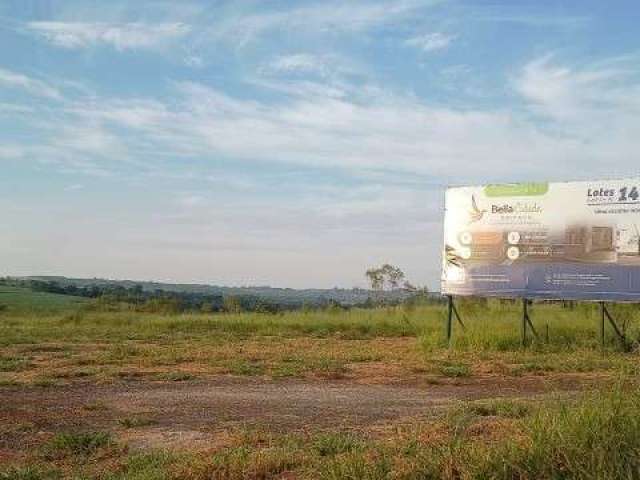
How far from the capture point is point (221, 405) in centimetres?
1027

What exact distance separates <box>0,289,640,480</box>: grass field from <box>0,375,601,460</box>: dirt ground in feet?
0.10

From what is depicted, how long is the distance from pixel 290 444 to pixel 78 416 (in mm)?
3652

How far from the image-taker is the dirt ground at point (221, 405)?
846cm

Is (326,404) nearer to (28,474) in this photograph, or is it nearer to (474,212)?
(28,474)

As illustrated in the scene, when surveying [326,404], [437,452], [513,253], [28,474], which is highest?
[513,253]

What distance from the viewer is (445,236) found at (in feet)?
60.9

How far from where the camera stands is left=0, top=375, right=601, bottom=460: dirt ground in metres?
8.46

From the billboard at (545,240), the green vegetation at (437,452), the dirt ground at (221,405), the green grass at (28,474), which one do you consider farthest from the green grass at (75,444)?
the billboard at (545,240)

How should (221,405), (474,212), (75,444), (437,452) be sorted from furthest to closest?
1. (474,212)
2. (221,405)
3. (75,444)
4. (437,452)

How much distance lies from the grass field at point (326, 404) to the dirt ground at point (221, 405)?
0.10 feet

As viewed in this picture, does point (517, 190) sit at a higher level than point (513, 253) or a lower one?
higher

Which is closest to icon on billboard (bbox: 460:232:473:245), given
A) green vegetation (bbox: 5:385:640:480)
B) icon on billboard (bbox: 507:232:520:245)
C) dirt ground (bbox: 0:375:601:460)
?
icon on billboard (bbox: 507:232:520:245)

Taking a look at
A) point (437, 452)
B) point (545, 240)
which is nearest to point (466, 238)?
point (545, 240)

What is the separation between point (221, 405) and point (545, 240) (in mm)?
9598
